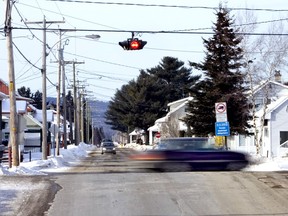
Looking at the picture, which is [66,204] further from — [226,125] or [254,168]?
[226,125]

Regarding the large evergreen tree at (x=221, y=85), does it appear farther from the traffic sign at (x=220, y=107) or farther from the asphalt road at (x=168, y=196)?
the asphalt road at (x=168, y=196)

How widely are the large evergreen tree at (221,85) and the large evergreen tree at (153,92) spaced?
142 feet

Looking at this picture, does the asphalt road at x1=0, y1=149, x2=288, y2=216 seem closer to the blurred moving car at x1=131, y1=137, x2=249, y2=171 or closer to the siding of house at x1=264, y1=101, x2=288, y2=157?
the blurred moving car at x1=131, y1=137, x2=249, y2=171

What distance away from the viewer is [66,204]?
46.6ft

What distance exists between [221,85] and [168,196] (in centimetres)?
3472

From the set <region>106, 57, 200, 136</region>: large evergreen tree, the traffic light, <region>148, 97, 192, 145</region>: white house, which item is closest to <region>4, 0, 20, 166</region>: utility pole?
the traffic light

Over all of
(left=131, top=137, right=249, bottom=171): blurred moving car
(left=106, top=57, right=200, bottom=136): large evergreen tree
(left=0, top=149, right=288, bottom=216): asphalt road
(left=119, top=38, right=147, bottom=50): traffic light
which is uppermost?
(left=106, top=57, right=200, bottom=136): large evergreen tree

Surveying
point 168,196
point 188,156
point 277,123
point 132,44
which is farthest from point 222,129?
point 277,123

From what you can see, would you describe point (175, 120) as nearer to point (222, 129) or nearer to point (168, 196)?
point (222, 129)

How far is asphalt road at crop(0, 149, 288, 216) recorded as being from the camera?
1316cm

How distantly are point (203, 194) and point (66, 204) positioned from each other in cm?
347

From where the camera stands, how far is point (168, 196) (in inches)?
597

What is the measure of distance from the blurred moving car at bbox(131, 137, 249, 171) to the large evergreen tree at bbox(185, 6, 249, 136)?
76.0 ft

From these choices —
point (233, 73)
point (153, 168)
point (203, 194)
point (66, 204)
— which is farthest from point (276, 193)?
point (233, 73)
